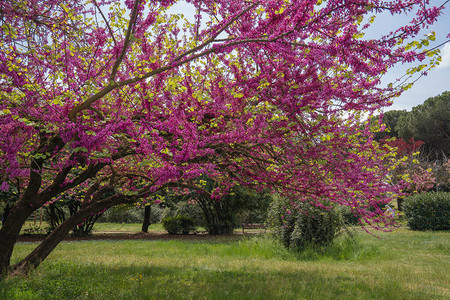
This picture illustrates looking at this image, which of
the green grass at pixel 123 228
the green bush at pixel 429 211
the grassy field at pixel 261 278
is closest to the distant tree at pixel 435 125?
the green bush at pixel 429 211

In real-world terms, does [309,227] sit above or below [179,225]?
above

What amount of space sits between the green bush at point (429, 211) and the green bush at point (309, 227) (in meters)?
11.9

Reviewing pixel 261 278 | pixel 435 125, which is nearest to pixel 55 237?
pixel 261 278

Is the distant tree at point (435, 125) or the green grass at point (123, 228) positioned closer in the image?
the green grass at point (123, 228)

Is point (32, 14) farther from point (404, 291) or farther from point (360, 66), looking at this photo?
point (404, 291)

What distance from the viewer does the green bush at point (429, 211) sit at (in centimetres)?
1761

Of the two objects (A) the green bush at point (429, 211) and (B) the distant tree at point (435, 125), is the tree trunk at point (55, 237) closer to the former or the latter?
(A) the green bush at point (429, 211)

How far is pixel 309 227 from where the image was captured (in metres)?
9.29

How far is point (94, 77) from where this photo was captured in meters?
4.83

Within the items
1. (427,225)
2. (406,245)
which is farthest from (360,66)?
(427,225)

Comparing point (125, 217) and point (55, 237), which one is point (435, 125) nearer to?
point (125, 217)

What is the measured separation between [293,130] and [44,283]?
4.78 m

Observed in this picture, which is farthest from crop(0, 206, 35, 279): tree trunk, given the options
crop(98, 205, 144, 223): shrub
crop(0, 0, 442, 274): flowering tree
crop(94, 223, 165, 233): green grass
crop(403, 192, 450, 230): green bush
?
crop(98, 205, 144, 223): shrub

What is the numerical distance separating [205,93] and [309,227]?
6.14 metres
